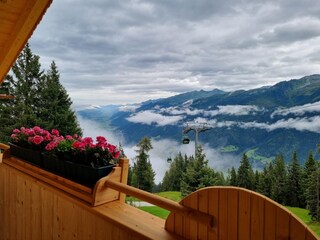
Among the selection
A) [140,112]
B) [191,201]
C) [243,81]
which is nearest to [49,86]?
[140,112]

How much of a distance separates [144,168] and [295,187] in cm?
255

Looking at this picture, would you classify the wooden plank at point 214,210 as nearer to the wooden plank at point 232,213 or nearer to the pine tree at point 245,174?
the wooden plank at point 232,213

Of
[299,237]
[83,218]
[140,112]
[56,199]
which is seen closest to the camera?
[299,237]

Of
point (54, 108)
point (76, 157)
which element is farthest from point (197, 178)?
point (54, 108)

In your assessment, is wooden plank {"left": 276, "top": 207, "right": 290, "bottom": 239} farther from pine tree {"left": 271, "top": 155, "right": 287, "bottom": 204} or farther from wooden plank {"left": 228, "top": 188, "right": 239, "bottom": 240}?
pine tree {"left": 271, "top": 155, "right": 287, "bottom": 204}

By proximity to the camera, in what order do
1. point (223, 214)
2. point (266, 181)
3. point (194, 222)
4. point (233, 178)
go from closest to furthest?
point (223, 214), point (194, 222), point (266, 181), point (233, 178)

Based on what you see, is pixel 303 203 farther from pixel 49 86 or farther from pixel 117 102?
pixel 49 86

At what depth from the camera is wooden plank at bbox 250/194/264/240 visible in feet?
2.98

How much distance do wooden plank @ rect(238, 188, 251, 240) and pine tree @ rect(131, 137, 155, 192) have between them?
11.2 ft

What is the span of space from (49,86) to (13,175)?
38.9 ft

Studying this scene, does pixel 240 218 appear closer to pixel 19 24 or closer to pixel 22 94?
pixel 19 24

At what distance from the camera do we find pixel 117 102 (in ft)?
14.6

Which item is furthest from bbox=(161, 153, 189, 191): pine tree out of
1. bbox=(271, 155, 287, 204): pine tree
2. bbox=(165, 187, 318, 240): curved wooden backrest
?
bbox=(165, 187, 318, 240): curved wooden backrest

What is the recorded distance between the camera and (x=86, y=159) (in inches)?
67.5
